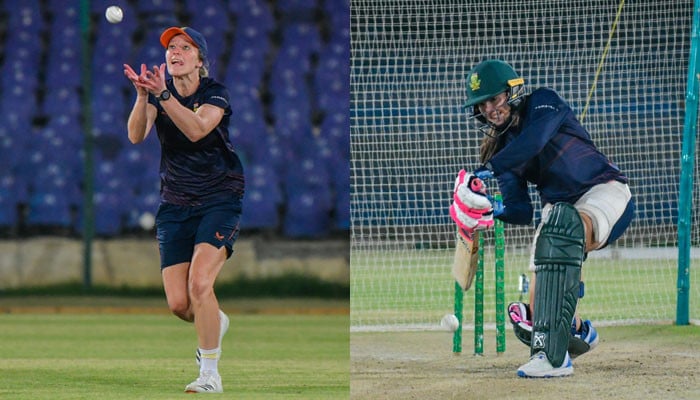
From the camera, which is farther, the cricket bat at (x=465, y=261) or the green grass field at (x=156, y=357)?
the cricket bat at (x=465, y=261)

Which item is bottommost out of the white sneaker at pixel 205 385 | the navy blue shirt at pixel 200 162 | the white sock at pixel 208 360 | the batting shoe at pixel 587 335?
the white sneaker at pixel 205 385

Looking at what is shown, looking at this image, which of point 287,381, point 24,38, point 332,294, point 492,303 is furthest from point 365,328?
point 24,38

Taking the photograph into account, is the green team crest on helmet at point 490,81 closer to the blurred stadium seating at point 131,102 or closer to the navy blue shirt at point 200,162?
the navy blue shirt at point 200,162

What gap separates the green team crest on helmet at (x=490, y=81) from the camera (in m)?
4.67

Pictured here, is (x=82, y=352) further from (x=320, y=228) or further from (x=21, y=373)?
(x=320, y=228)

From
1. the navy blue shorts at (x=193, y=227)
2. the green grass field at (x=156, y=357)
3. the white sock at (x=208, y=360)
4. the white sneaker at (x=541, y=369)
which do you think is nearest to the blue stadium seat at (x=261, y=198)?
the green grass field at (x=156, y=357)

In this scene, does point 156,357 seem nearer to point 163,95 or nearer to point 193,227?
point 193,227

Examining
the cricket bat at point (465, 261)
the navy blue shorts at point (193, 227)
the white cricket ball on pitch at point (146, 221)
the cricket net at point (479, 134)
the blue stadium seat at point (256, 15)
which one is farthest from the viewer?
the blue stadium seat at point (256, 15)

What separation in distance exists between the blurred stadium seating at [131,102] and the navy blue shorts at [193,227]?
271 inches

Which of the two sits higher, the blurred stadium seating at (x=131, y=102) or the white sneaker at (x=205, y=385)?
the blurred stadium seating at (x=131, y=102)

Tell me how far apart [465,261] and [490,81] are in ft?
3.25

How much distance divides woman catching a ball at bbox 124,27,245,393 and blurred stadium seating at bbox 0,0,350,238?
689 cm

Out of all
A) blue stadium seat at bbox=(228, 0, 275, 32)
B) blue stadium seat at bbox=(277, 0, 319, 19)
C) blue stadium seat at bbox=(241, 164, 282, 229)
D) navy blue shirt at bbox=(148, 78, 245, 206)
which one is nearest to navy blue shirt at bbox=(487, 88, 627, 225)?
navy blue shirt at bbox=(148, 78, 245, 206)

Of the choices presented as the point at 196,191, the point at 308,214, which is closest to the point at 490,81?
the point at 196,191
